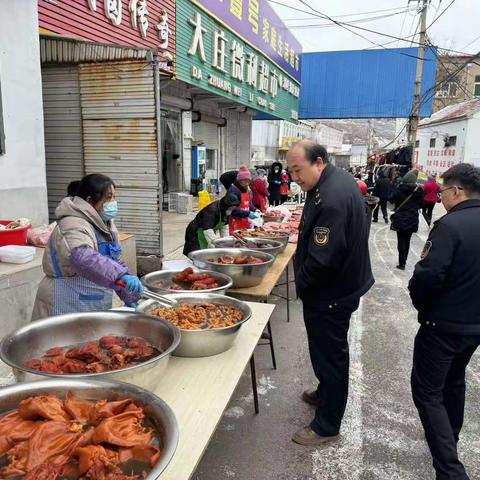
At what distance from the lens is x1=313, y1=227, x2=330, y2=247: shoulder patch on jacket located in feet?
8.64

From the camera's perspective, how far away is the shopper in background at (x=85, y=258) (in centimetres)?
247

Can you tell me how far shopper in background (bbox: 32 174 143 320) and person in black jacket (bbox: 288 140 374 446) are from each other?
3.67 ft

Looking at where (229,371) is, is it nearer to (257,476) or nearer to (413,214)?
(257,476)

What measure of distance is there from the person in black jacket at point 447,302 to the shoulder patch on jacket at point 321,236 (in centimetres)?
55

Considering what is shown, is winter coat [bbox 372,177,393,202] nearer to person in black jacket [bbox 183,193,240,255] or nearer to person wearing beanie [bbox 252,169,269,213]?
person wearing beanie [bbox 252,169,269,213]

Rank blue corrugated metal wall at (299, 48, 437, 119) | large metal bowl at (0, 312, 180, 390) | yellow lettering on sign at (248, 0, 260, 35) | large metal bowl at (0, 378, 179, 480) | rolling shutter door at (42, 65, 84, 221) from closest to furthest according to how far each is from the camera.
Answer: large metal bowl at (0, 378, 179, 480) → large metal bowl at (0, 312, 180, 390) → rolling shutter door at (42, 65, 84, 221) → yellow lettering on sign at (248, 0, 260, 35) → blue corrugated metal wall at (299, 48, 437, 119)

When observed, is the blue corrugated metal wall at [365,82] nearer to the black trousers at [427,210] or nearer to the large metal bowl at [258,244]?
the black trousers at [427,210]

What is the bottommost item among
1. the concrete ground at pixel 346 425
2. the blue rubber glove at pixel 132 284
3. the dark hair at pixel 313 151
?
the concrete ground at pixel 346 425

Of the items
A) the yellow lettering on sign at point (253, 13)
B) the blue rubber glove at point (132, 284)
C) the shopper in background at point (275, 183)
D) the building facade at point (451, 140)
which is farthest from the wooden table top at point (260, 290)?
the building facade at point (451, 140)

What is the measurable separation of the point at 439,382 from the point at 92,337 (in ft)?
6.66

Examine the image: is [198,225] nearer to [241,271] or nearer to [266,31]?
[241,271]

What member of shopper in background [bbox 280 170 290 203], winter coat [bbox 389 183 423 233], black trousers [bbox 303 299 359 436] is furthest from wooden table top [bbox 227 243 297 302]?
shopper in background [bbox 280 170 290 203]

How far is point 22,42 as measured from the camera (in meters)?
5.24

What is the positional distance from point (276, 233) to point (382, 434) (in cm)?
289
